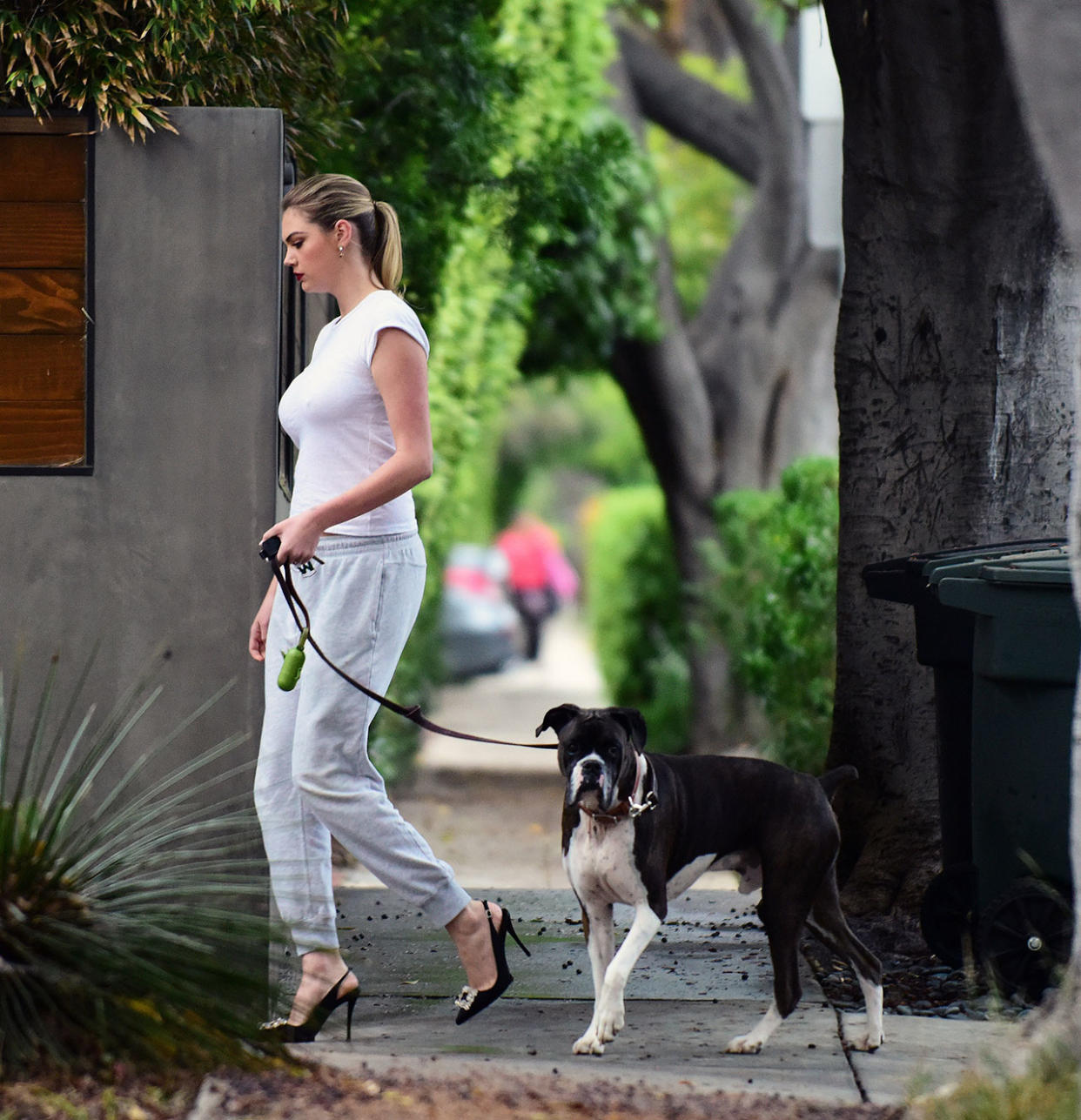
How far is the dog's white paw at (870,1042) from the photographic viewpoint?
176 inches

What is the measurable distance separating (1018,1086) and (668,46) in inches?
648

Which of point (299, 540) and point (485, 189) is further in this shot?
point (485, 189)

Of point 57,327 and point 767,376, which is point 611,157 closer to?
point 767,376

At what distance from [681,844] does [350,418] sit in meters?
1.44

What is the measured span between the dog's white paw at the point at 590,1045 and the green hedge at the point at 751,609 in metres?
4.84

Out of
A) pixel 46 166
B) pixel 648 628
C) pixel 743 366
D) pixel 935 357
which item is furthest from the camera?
pixel 648 628

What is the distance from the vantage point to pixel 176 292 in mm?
4934

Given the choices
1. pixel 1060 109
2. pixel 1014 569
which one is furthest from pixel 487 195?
pixel 1060 109

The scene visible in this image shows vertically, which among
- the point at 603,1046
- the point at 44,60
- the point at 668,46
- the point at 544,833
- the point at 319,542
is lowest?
the point at 544,833

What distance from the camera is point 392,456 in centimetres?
432

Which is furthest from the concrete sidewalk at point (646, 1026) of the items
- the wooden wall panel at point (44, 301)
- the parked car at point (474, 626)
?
the parked car at point (474, 626)

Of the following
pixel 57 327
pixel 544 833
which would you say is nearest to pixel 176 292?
pixel 57 327

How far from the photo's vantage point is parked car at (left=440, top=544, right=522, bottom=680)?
2419 centimetres

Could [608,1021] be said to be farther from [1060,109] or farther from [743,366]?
[743,366]
